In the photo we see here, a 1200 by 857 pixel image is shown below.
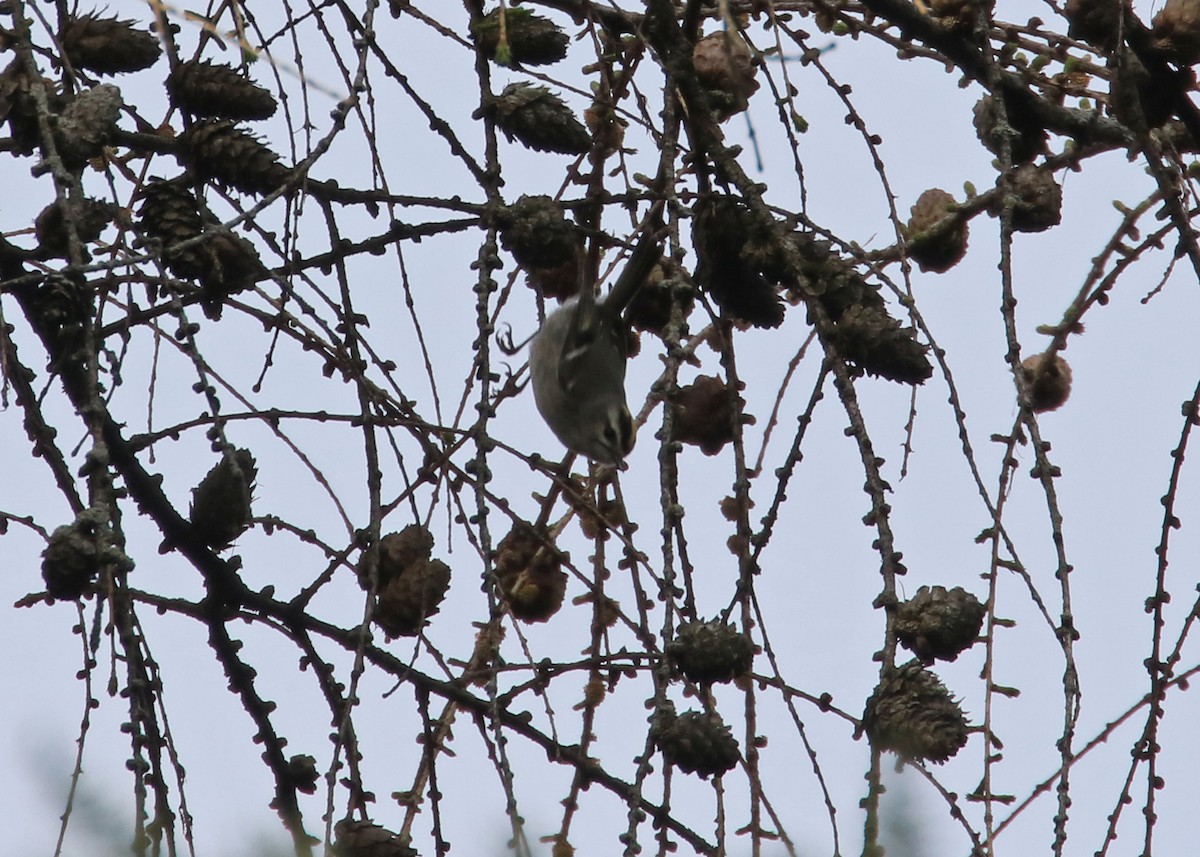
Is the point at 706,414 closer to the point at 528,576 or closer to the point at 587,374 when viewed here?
the point at 528,576

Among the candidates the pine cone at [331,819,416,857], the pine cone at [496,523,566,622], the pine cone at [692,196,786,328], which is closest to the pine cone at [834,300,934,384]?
the pine cone at [692,196,786,328]

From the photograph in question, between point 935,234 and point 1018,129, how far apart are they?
0.64m

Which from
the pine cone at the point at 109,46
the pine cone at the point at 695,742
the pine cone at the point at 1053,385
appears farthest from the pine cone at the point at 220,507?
the pine cone at the point at 1053,385

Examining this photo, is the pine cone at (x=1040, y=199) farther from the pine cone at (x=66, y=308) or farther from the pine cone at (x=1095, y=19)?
the pine cone at (x=66, y=308)

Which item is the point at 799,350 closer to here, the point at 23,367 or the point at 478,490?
the point at 478,490

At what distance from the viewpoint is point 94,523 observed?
2004mm

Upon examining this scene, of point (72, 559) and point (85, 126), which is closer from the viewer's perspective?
point (72, 559)

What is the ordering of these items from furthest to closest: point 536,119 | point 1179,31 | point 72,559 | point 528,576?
1. point 528,576
2. point 1179,31
3. point 536,119
4. point 72,559

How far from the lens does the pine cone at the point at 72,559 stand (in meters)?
2.02

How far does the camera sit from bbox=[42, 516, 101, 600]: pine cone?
2.02 m

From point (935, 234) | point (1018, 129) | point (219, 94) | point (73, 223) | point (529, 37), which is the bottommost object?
point (73, 223)

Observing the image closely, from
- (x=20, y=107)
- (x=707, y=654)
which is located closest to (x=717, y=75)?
(x=20, y=107)

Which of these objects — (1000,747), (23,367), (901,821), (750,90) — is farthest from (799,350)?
(901,821)

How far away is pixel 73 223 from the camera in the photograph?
209 cm
